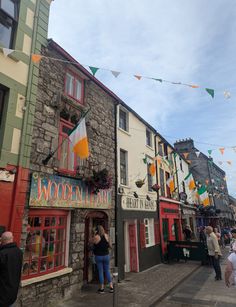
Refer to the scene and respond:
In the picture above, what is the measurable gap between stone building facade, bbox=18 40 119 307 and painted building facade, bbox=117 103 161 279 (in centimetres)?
98

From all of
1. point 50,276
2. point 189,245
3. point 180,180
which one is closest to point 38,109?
point 50,276

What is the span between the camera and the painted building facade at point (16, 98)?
5.05 meters

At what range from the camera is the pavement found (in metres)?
5.89

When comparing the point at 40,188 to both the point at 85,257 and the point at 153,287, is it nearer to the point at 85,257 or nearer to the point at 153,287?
the point at 85,257

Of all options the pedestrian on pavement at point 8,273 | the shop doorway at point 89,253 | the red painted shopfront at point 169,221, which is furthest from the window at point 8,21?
the red painted shopfront at point 169,221

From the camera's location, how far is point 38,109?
620 centimetres

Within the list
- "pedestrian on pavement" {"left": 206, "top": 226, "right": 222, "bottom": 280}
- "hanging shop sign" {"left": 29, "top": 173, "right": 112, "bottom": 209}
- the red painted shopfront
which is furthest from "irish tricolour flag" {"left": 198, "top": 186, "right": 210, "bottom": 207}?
"hanging shop sign" {"left": 29, "top": 173, "right": 112, "bottom": 209}

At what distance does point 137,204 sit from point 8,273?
7612mm

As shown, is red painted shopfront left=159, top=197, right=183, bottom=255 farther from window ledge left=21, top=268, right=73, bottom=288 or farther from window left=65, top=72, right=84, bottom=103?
window left=65, top=72, right=84, bottom=103

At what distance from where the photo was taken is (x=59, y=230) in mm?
6562

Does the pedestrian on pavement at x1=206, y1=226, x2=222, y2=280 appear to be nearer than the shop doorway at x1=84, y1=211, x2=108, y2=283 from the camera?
No

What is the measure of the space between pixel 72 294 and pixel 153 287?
265 cm

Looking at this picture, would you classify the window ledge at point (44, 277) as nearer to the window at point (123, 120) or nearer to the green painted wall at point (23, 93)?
the green painted wall at point (23, 93)

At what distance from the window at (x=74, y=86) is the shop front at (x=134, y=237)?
166 inches
